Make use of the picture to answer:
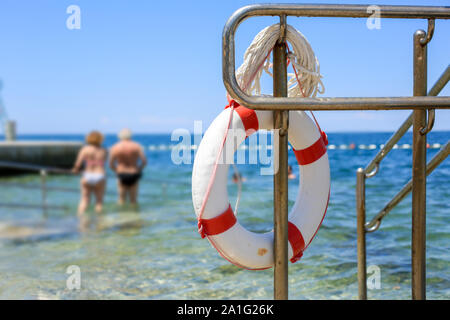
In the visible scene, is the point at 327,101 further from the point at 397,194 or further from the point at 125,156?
the point at 125,156

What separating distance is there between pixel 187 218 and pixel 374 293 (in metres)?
4.13

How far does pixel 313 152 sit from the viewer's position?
65.1 inches

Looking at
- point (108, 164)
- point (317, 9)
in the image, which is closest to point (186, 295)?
point (317, 9)

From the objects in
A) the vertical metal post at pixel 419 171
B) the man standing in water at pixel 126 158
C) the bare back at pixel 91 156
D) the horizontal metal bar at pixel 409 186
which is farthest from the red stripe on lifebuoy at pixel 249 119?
the bare back at pixel 91 156

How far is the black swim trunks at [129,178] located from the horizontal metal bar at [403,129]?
179 inches

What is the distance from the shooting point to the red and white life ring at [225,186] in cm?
150

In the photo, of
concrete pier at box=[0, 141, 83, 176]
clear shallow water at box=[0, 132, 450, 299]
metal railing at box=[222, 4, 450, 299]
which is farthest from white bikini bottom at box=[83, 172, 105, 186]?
concrete pier at box=[0, 141, 83, 176]

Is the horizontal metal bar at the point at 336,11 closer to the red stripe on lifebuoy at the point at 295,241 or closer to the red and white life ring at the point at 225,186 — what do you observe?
the red and white life ring at the point at 225,186

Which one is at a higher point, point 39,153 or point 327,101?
point 327,101

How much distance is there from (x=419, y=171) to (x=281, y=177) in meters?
0.44

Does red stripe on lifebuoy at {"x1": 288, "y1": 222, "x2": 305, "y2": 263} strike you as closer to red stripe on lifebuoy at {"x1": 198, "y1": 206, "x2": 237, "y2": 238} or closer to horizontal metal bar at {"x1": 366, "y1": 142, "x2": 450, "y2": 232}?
red stripe on lifebuoy at {"x1": 198, "y1": 206, "x2": 237, "y2": 238}

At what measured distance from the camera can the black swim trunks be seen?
630 cm

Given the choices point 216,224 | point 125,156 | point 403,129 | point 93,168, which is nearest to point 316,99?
point 216,224
